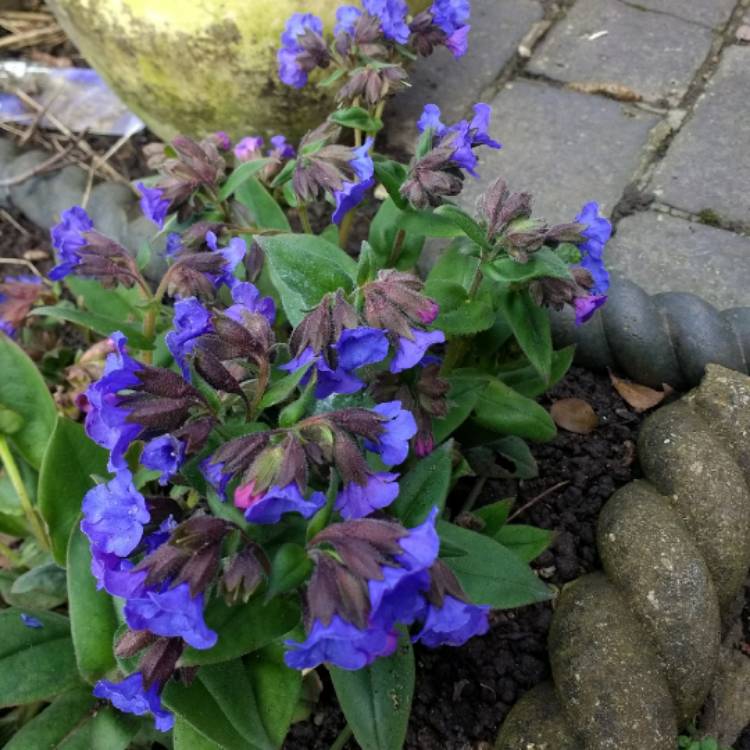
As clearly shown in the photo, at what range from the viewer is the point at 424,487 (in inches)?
40.3

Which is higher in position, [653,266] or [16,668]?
[653,266]

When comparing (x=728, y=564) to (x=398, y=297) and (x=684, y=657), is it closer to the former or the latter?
(x=684, y=657)

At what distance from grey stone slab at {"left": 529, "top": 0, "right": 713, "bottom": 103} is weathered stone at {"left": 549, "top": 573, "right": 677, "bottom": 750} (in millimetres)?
1384

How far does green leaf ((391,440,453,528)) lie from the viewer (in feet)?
3.31

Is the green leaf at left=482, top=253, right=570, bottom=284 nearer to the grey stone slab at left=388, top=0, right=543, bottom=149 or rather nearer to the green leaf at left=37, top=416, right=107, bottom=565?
the green leaf at left=37, top=416, right=107, bottom=565

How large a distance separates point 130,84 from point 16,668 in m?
1.29

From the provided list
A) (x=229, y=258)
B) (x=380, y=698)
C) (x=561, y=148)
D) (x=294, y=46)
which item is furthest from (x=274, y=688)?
(x=561, y=148)

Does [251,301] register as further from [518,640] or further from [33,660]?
[518,640]

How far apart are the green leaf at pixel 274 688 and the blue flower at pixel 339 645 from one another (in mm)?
246

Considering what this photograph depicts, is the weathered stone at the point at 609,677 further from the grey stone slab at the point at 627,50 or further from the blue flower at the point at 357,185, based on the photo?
the grey stone slab at the point at 627,50

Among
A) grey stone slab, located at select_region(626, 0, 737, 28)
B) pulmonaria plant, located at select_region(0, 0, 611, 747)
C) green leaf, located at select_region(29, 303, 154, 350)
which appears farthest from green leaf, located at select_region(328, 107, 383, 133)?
grey stone slab, located at select_region(626, 0, 737, 28)

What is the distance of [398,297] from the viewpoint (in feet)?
3.15

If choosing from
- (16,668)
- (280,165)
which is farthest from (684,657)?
(280,165)

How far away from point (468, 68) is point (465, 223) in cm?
128
